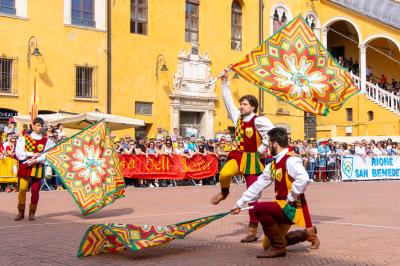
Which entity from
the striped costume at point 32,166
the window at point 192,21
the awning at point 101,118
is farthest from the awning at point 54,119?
the window at point 192,21

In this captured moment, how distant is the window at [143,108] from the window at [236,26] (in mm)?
6224

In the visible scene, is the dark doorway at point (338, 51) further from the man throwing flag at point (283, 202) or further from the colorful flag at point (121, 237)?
the colorful flag at point (121, 237)

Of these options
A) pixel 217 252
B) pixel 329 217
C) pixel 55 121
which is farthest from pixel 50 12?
pixel 217 252

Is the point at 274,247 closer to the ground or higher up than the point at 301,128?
closer to the ground

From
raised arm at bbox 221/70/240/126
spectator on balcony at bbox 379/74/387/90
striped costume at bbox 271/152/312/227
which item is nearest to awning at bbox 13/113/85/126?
raised arm at bbox 221/70/240/126

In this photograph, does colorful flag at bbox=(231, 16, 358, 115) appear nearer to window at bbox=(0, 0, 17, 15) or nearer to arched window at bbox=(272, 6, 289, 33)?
window at bbox=(0, 0, 17, 15)

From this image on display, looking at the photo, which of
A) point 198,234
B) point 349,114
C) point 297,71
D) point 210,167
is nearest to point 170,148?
point 210,167

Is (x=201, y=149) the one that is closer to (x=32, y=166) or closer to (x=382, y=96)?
(x=32, y=166)

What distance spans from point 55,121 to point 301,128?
17.4 m

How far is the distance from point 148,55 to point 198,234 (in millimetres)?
19996

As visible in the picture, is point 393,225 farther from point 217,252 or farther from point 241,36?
point 241,36

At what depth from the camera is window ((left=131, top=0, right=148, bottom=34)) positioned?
94.4 ft

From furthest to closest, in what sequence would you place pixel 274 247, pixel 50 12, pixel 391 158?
pixel 391 158 → pixel 50 12 → pixel 274 247

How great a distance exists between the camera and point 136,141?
2244cm
